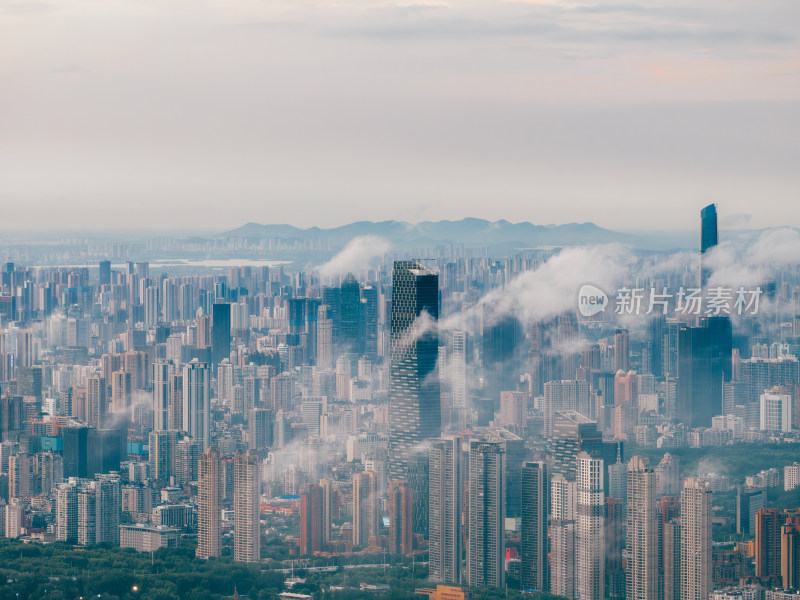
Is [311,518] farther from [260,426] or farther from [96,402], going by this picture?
[96,402]

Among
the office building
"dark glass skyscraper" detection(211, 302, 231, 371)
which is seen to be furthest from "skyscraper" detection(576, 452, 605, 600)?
"dark glass skyscraper" detection(211, 302, 231, 371)

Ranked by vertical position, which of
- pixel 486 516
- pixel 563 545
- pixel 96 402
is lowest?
pixel 563 545

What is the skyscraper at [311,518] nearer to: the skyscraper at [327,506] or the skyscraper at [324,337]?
the skyscraper at [327,506]

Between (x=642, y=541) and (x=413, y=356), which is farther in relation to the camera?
(x=413, y=356)

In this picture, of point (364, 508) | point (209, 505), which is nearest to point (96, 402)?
point (209, 505)

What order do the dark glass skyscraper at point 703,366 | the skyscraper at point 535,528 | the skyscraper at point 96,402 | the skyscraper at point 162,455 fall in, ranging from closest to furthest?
the skyscraper at point 535,528 → the skyscraper at point 162,455 → the dark glass skyscraper at point 703,366 → the skyscraper at point 96,402

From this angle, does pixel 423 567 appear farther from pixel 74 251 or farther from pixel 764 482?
pixel 74 251

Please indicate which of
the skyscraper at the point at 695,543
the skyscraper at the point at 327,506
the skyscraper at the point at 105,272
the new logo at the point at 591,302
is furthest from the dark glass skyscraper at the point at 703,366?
the skyscraper at the point at 105,272
